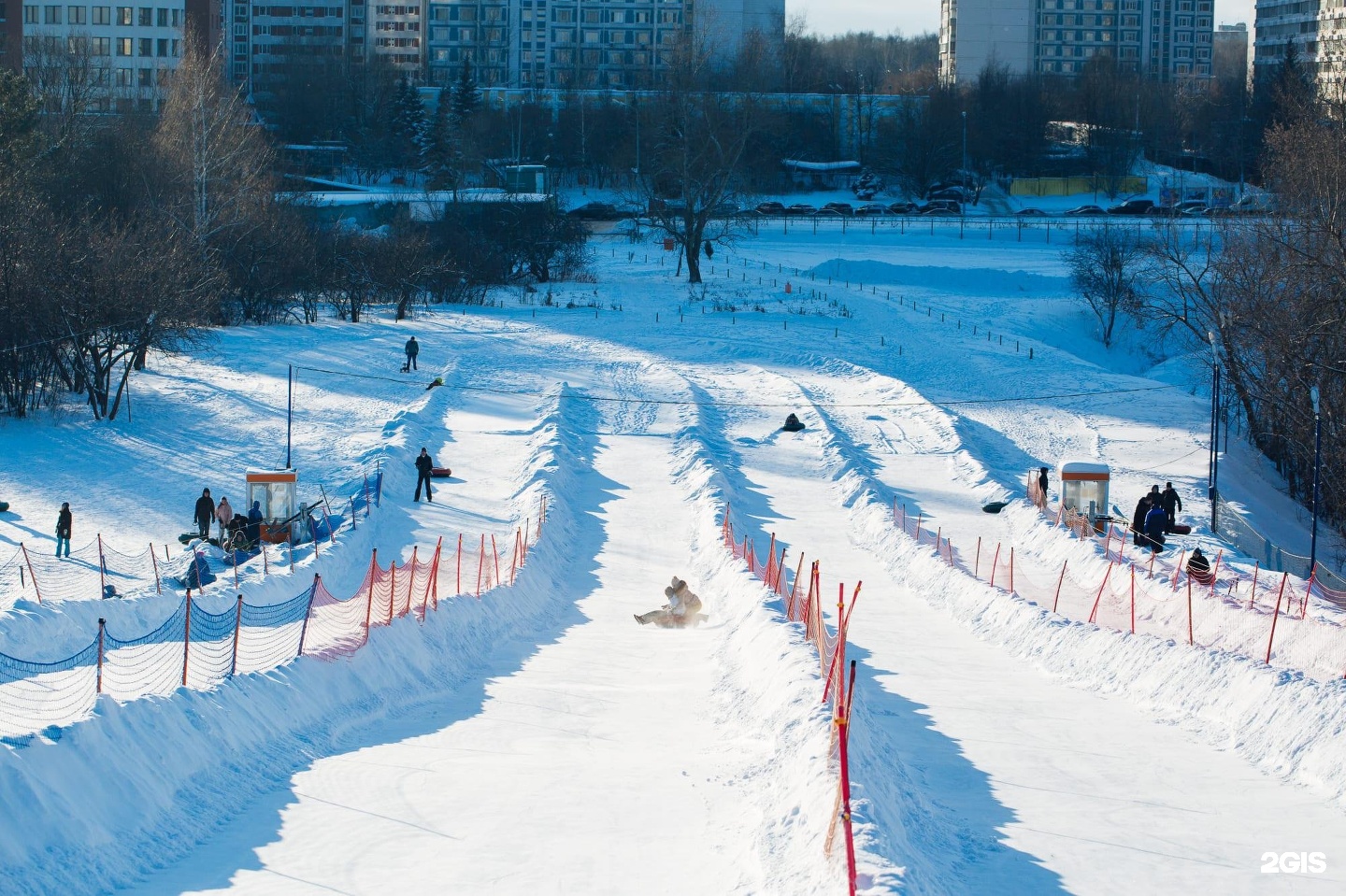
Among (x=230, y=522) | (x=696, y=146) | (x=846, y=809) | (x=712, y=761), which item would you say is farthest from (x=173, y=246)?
(x=846, y=809)

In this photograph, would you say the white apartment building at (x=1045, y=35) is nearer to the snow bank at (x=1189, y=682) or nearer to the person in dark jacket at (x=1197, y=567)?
the person in dark jacket at (x=1197, y=567)

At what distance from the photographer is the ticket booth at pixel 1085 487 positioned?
3412 centimetres

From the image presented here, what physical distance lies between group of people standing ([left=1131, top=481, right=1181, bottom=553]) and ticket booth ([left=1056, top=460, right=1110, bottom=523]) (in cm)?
236

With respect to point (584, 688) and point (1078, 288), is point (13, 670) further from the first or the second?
point (1078, 288)

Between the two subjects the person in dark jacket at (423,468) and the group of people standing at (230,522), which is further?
the person in dark jacket at (423,468)

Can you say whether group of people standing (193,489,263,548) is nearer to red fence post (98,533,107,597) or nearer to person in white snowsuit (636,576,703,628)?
red fence post (98,533,107,597)

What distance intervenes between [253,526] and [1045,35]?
493 feet

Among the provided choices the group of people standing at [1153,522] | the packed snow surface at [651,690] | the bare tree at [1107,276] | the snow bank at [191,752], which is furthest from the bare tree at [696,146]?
the snow bank at [191,752]

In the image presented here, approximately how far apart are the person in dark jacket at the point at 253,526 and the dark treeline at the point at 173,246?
50.6ft

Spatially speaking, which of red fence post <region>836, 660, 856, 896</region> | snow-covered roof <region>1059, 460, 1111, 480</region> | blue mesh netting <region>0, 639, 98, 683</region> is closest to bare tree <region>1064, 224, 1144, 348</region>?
snow-covered roof <region>1059, 460, 1111, 480</region>

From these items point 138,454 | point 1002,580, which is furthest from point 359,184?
point 1002,580

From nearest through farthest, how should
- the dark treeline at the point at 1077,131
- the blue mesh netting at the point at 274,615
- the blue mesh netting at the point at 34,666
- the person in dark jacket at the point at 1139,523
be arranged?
1. the blue mesh netting at the point at 34,666
2. the blue mesh netting at the point at 274,615
3. the person in dark jacket at the point at 1139,523
4. the dark treeline at the point at 1077,131

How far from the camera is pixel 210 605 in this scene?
20.4 metres

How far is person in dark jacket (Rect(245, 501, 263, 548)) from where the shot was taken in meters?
27.4
